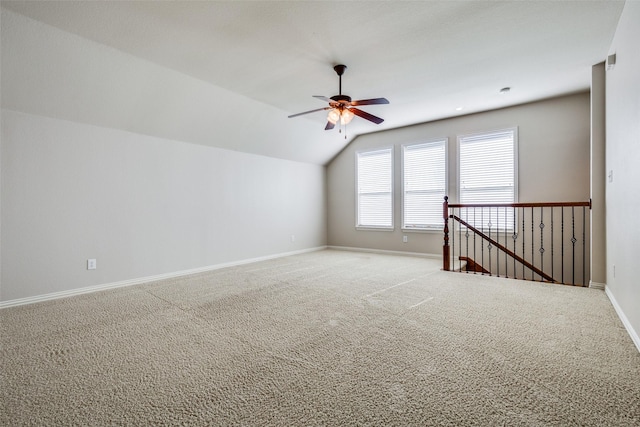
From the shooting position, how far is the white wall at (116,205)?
131 inches

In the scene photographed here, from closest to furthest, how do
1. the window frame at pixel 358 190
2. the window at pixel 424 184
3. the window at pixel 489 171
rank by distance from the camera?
the window at pixel 489 171 → the window at pixel 424 184 → the window frame at pixel 358 190

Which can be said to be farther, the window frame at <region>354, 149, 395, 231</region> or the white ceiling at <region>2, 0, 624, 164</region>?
the window frame at <region>354, 149, 395, 231</region>

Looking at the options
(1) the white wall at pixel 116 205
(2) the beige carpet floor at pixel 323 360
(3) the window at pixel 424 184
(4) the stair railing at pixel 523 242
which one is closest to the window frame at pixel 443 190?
(3) the window at pixel 424 184

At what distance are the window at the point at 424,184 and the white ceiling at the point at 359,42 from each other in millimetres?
1423

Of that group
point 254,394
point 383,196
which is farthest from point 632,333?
point 383,196

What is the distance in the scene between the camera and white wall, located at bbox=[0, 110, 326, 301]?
10.9 feet

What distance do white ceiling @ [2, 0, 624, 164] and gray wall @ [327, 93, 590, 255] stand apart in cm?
41

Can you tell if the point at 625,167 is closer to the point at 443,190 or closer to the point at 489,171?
the point at 489,171

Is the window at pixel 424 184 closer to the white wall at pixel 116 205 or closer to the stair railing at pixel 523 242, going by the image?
the stair railing at pixel 523 242

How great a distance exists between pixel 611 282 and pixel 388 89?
346 cm

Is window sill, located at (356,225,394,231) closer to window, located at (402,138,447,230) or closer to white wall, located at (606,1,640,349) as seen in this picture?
window, located at (402,138,447,230)

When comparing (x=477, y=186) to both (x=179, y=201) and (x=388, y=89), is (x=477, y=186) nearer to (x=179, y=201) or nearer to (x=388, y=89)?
(x=388, y=89)

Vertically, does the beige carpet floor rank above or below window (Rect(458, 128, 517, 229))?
below

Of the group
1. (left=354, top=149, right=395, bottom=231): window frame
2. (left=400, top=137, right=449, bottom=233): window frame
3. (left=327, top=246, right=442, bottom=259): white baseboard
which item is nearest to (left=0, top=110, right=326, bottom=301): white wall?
(left=327, top=246, right=442, bottom=259): white baseboard
